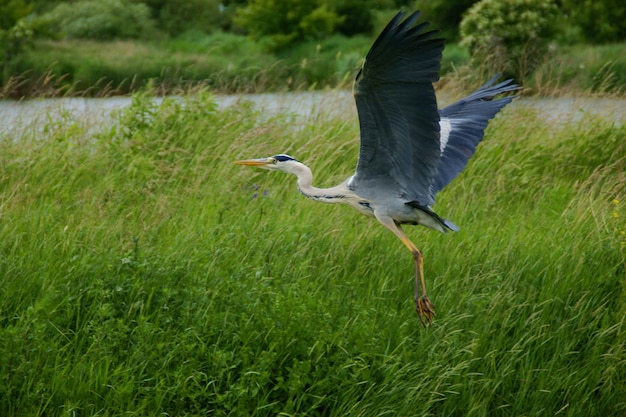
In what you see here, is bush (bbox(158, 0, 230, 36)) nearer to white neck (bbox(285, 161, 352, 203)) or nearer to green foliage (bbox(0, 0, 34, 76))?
green foliage (bbox(0, 0, 34, 76))

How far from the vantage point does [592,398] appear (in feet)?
14.6

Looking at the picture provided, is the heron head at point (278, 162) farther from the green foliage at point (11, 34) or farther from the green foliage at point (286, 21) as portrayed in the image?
the green foliage at point (286, 21)

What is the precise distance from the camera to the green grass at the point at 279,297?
3.97 meters

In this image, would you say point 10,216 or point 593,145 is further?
point 593,145

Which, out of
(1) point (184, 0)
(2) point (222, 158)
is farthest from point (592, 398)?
(1) point (184, 0)

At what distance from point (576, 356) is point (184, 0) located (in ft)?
66.8

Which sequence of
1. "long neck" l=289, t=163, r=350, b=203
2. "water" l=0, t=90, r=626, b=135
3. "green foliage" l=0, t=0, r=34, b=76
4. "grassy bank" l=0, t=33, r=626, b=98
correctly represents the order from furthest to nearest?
"green foliage" l=0, t=0, r=34, b=76 < "grassy bank" l=0, t=33, r=626, b=98 < "water" l=0, t=90, r=626, b=135 < "long neck" l=289, t=163, r=350, b=203

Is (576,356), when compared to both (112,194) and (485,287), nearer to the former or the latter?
(485,287)

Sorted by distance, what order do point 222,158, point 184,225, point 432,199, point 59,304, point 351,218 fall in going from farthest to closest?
point 222,158 → point 351,218 → point 184,225 → point 432,199 → point 59,304

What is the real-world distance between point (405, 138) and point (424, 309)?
93 cm

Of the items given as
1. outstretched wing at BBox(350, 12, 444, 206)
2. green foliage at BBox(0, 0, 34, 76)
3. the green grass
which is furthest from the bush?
outstretched wing at BBox(350, 12, 444, 206)

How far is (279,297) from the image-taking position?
423cm

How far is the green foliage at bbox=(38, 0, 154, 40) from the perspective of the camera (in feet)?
68.1

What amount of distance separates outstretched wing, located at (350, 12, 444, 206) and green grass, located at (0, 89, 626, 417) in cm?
62
